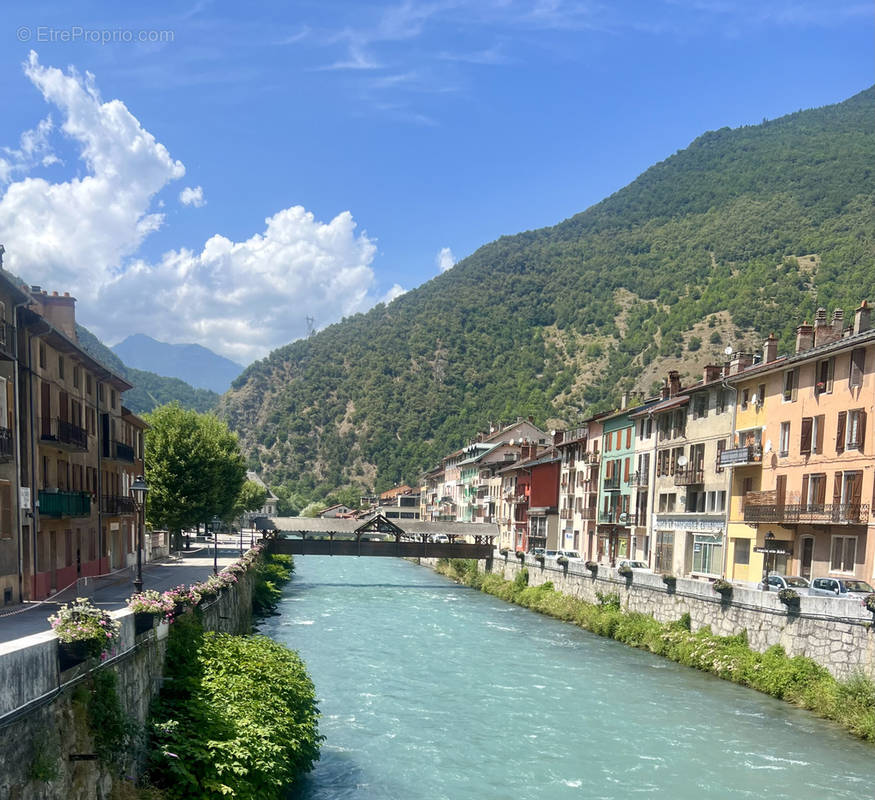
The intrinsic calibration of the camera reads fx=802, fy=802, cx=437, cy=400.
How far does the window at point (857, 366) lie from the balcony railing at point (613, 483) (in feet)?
84.4

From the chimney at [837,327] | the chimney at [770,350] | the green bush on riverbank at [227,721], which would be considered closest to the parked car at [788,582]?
the chimney at [837,327]

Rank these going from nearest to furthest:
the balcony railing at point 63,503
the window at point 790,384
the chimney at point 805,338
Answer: the balcony railing at point 63,503
the window at point 790,384
the chimney at point 805,338

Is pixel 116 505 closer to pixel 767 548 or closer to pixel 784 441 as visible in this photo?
pixel 767 548

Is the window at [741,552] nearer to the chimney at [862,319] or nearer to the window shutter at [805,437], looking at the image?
the window shutter at [805,437]

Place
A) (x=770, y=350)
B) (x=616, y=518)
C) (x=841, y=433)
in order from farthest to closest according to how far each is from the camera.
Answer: (x=616, y=518), (x=770, y=350), (x=841, y=433)

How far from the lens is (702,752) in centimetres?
2283

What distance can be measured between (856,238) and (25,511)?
151m

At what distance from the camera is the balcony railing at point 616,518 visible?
53556mm

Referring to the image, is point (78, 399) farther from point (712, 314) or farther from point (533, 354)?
point (533, 354)

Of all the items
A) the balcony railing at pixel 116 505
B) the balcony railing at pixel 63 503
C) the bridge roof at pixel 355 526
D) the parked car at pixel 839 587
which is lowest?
the bridge roof at pixel 355 526

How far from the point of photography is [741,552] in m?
40.3

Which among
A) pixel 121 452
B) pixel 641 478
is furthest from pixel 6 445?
pixel 641 478

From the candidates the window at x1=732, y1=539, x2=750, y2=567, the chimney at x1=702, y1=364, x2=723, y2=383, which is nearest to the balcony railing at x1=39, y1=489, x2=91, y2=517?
the window at x1=732, y1=539, x2=750, y2=567

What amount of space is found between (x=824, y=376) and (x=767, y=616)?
10952mm
